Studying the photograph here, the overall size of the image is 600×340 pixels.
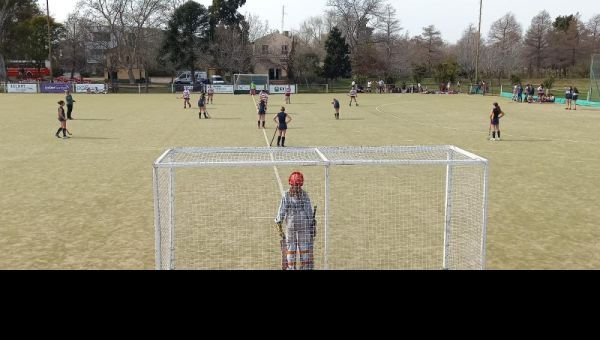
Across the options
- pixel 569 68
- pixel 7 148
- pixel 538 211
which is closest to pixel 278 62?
pixel 569 68

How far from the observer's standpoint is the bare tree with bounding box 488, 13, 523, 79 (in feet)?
313

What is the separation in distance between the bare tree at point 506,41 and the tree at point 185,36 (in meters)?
49.2

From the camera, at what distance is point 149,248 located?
10.1 metres

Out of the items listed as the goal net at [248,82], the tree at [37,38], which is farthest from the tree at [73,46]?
the goal net at [248,82]

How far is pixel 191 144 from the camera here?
23.5m

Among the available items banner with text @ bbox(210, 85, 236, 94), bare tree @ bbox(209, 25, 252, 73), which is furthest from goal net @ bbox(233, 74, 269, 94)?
bare tree @ bbox(209, 25, 252, 73)

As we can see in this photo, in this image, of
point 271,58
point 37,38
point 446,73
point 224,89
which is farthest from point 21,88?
point 446,73

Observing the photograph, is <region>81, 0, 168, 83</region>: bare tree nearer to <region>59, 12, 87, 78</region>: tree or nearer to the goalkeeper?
<region>59, 12, 87, 78</region>: tree

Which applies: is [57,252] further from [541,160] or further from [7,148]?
[541,160]

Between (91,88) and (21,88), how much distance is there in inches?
306

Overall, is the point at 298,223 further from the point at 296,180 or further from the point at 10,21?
the point at 10,21

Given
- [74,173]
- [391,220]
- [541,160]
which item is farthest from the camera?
[541,160]
